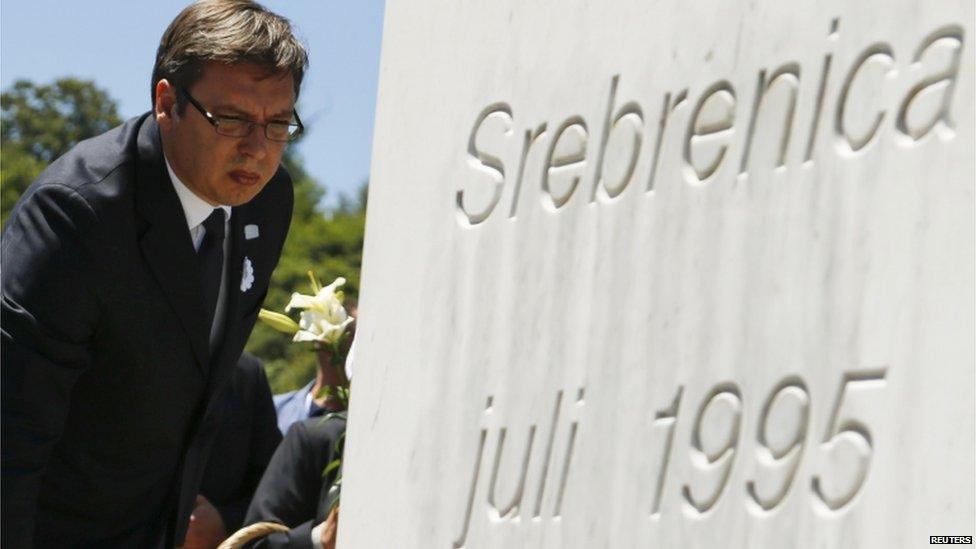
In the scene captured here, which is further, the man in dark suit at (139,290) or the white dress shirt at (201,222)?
the white dress shirt at (201,222)

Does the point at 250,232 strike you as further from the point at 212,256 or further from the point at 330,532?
the point at 330,532

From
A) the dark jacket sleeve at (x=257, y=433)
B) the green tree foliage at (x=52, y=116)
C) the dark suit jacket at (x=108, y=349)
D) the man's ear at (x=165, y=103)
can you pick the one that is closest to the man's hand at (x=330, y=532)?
the dark suit jacket at (x=108, y=349)

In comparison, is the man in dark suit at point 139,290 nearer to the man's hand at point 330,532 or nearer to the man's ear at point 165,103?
the man's ear at point 165,103

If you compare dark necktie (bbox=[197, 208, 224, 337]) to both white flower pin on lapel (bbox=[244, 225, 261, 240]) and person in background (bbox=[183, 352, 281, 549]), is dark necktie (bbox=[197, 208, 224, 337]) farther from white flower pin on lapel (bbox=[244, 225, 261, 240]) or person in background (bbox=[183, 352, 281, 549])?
person in background (bbox=[183, 352, 281, 549])

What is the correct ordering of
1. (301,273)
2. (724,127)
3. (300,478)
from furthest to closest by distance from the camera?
(301,273)
(300,478)
(724,127)

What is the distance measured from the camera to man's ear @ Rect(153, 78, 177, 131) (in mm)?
3432

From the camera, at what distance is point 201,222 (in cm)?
357

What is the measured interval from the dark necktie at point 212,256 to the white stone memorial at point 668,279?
15.0 inches

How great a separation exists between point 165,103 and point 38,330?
0.59 meters

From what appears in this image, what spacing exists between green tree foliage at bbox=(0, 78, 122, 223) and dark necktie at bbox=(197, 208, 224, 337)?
24.8 m

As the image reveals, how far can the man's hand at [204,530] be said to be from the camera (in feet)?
16.5

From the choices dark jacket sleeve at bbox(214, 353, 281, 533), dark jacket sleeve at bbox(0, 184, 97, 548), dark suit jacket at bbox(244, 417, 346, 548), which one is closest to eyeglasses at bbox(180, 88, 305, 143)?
dark jacket sleeve at bbox(0, 184, 97, 548)

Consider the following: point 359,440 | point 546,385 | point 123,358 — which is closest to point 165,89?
point 123,358

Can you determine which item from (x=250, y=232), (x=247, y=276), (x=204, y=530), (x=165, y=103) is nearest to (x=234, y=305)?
(x=247, y=276)
